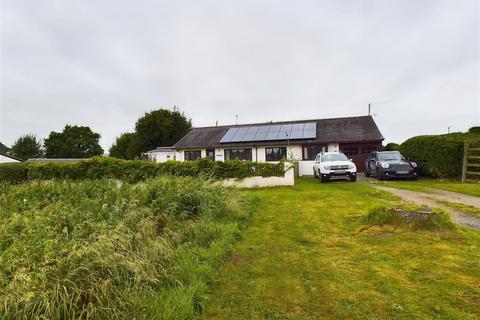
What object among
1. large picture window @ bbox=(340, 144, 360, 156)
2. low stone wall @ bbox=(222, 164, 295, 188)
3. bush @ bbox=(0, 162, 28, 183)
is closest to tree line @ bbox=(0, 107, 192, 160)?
bush @ bbox=(0, 162, 28, 183)

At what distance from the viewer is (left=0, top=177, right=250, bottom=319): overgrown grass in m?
2.86

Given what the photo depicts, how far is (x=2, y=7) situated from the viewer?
10875 millimetres

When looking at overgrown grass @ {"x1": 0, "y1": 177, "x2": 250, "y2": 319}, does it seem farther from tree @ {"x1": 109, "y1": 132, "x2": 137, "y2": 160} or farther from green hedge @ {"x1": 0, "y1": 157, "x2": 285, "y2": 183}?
tree @ {"x1": 109, "y1": 132, "x2": 137, "y2": 160}

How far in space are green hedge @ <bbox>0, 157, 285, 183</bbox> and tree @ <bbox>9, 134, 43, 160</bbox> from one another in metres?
49.3

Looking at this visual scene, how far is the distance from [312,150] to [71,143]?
58.4 meters

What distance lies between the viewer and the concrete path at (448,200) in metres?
7.21

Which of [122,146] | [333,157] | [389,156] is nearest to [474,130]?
[389,156]

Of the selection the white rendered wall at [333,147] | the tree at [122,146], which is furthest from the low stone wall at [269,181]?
the tree at [122,146]

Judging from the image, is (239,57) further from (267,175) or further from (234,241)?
(234,241)

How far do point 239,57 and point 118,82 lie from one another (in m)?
12.4

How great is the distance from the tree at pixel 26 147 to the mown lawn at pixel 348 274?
6786cm

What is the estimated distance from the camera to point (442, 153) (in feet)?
53.5

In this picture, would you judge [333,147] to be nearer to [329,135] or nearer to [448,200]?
[329,135]

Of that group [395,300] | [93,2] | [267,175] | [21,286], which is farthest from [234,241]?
[93,2]
